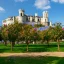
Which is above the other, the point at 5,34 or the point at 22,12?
the point at 22,12

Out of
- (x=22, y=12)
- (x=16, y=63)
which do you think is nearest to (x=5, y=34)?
(x=16, y=63)

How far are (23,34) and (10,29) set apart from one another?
2.83 metres

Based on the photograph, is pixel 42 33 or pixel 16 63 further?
pixel 42 33

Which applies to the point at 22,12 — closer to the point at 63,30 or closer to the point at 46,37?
the point at 46,37

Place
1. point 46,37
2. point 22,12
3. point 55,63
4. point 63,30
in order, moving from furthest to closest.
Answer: point 22,12 → point 46,37 → point 63,30 → point 55,63

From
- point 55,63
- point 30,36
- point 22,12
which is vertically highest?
point 22,12

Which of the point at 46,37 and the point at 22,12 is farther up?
the point at 22,12

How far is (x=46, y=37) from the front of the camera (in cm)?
6875

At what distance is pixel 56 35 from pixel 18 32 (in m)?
7.72

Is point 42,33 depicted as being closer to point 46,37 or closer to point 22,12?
point 46,37

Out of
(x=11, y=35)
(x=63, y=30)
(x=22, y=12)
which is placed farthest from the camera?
(x=22, y=12)

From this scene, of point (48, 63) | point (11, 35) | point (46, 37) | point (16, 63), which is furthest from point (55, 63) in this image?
point (46, 37)

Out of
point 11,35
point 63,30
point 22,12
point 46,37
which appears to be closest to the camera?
point 11,35

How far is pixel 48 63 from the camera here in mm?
20812
